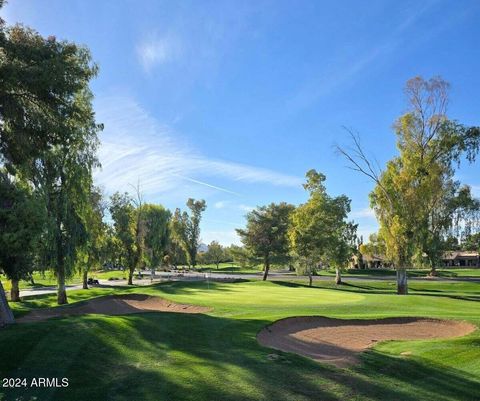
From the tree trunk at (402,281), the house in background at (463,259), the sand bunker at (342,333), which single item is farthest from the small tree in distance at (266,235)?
the house in background at (463,259)

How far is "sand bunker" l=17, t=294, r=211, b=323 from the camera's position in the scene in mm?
22947

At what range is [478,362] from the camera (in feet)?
35.8

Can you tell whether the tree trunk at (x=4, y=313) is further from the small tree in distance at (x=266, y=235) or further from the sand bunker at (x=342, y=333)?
the small tree in distance at (x=266, y=235)

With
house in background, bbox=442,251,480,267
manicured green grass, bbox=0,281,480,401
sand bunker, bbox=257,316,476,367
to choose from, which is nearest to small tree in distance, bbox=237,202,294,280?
sand bunker, bbox=257,316,476,367

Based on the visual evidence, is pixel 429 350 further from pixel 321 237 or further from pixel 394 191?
pixel 321 237

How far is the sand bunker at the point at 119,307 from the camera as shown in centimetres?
2295

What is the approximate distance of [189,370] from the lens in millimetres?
9555

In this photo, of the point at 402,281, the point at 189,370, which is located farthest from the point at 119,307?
the point at 402,281

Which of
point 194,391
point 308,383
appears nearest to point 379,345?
point 308,383

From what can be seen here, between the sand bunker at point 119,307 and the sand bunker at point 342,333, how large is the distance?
6.76m

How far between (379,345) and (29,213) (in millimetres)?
11989

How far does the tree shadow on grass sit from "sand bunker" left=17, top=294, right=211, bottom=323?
376 inches

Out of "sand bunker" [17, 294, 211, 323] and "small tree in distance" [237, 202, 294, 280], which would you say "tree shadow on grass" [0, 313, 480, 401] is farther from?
"small tree in distance" [237, 202, 294, 280]

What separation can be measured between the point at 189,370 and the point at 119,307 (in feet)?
58.7
